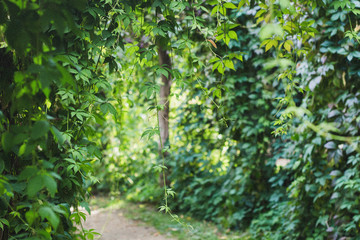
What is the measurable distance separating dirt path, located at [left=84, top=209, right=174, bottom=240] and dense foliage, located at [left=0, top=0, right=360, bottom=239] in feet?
2.39

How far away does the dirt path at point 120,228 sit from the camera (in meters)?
4.07

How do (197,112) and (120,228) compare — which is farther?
(197,112)

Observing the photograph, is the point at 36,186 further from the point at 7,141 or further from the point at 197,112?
the point at 197,112

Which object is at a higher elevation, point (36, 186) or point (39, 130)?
point (39, 130)

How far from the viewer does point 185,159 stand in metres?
5.03

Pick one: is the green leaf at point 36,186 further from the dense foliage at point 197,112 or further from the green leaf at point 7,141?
the green leaf at point 7,141

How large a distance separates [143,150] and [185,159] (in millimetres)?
1289

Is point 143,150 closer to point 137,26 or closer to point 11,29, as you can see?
point 137,26

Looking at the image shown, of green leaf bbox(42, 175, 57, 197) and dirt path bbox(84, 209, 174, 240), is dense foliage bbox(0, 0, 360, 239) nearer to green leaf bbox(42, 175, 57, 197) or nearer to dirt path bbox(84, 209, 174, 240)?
green leaf bbox(42, 175, 57, 197)

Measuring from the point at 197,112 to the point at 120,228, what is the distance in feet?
6.50

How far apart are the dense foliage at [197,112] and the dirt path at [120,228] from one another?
729 millimetres

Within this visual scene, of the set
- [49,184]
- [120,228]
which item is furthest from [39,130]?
[120,228]

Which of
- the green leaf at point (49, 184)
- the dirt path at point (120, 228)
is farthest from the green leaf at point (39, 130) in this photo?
the dirt path at point (120, 228)

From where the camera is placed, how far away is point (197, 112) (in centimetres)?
480
